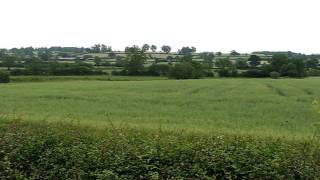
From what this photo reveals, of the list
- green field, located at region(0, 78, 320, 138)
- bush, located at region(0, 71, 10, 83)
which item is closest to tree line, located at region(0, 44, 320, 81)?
bush, located at region(0, 71, 10, 83)

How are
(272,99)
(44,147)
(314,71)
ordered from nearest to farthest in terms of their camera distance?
(44,147) < (272,99) < (314,71)

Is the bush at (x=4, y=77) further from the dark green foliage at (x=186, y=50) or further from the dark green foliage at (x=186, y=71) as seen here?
the dark green foliage at (x=186, y=50)

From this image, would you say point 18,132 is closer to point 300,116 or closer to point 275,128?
point 275,128

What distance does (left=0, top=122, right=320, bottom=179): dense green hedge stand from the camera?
8.75 metres

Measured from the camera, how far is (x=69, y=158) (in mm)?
9359

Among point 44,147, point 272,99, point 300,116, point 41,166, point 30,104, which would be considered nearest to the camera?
point 41,166

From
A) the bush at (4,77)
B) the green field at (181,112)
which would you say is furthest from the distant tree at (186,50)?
the green field at (181,112)

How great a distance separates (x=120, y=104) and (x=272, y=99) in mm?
8743

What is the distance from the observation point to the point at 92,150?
947 centimetres

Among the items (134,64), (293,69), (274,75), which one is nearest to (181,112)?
(274,75)

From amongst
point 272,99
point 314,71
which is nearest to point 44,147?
point 272,99

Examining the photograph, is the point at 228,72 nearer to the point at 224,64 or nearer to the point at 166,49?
the point at 224,64

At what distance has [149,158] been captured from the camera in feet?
30.1

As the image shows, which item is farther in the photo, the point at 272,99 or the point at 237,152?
the point at 272,99
